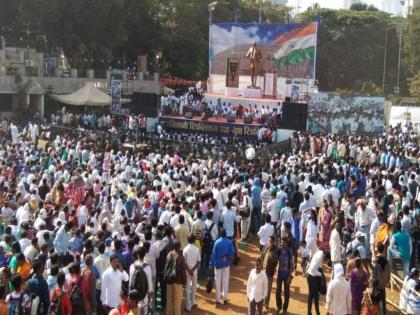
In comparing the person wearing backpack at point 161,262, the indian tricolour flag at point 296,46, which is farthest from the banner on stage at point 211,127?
the person wearing backpack at point 161,262

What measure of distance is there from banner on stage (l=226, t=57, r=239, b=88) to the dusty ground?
21707 millimetres

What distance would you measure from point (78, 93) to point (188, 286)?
853 inches

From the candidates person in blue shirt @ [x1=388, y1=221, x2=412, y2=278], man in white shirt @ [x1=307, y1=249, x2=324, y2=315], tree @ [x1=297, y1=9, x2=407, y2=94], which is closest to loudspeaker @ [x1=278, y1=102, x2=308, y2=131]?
person in blue shirt @ [x1=388, y1=221, x2=412, y2=278]

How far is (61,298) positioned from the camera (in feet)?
22.4

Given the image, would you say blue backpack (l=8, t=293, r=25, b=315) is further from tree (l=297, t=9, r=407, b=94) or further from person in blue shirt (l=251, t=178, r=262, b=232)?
tree (l=297, t=9, r=407, b=94)

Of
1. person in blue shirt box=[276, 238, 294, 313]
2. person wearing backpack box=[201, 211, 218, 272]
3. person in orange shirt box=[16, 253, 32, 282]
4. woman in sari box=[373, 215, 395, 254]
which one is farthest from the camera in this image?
person wearing backpack box=[201, 211, 218, 272]

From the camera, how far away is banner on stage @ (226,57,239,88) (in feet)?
105

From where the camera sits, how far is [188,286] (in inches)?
363

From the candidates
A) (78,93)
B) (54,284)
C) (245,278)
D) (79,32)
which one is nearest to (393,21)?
(79,32)

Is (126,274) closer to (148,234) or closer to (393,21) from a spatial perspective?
(148,234)

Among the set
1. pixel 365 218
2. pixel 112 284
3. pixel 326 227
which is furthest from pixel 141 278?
pixel 365 218

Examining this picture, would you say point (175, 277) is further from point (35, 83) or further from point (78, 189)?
point (35, 83)

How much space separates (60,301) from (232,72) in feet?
86.3

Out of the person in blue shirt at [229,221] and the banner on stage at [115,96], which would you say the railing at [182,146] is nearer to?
the banner on stage at [115,96]
